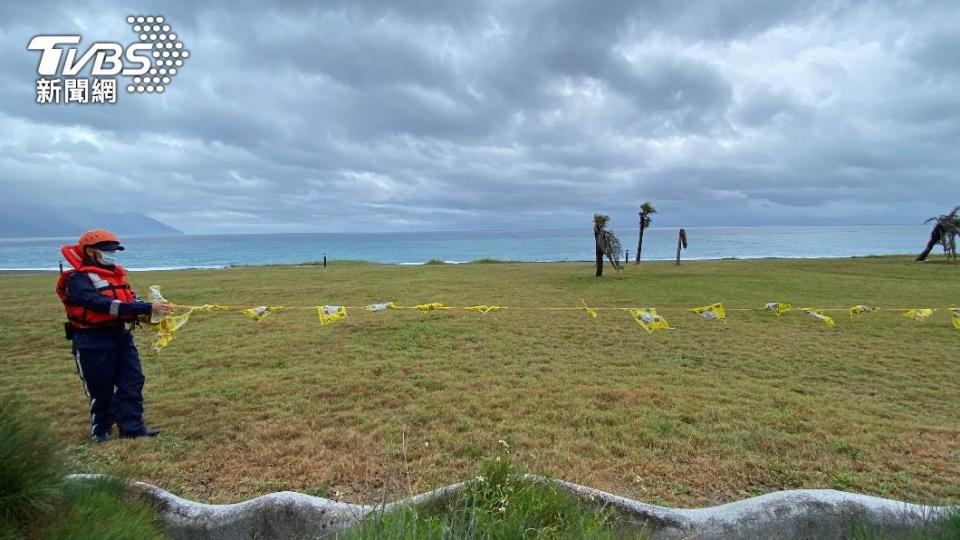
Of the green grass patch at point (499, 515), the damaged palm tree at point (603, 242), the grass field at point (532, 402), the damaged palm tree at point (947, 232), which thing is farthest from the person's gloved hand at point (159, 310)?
the damaged palm tree at point (947, 232)

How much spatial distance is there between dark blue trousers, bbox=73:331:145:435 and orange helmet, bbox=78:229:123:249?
86 centimetres

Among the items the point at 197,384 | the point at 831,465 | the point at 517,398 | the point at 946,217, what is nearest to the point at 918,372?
the point at 831,465

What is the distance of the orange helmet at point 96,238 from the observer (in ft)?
14.3

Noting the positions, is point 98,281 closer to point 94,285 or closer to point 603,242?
point 94,285

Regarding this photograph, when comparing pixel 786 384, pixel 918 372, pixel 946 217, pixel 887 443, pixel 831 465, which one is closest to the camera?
pixel 831 465

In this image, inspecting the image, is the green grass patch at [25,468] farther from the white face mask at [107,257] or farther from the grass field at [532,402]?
the white face mask at [107,257]

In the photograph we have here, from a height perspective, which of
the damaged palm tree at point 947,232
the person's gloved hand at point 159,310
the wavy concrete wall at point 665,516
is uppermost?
the damaged palm tree at point 947,232

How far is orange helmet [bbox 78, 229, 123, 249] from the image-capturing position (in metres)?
4.36

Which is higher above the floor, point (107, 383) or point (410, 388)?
point (107, 383)

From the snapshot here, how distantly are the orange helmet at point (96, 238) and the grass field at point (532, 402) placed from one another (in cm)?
182

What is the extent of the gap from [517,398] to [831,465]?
302cm

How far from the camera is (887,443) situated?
443 cm

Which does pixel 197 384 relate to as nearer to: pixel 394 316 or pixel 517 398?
pixel 517 398

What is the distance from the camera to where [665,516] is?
8.76 ft
